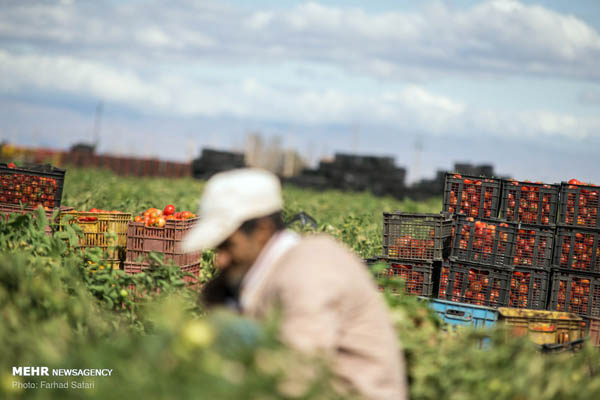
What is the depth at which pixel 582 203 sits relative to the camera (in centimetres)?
665

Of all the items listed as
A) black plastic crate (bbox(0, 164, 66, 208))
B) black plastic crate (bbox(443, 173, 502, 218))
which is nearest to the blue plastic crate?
black plastic crate (bbox(443, 173, 502, 218))

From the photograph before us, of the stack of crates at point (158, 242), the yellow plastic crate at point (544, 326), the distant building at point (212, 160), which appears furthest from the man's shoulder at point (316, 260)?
the distant building at point (212, 160)

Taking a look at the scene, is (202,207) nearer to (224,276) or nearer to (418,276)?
(224,276)

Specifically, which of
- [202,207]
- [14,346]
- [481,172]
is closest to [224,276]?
[202,207]

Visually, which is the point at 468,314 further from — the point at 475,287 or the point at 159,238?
the point at 159,238

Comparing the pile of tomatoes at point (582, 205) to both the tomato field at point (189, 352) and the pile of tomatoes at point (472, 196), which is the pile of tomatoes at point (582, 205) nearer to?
the pile of tomatoes at point (472, 196)

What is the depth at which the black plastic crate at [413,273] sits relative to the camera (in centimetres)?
709

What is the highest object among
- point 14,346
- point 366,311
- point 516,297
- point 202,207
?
point 202,207

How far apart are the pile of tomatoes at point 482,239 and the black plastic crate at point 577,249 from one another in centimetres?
52

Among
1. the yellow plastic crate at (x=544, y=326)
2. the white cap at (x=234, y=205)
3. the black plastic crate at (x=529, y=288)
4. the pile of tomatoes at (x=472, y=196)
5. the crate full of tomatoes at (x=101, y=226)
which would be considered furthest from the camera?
the pile of tomatoes at (x=472, y=196)

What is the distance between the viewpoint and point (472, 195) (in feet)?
24.0

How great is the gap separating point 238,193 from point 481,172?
17.8 feet

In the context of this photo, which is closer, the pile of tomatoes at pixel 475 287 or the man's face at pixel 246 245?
the man's face at pixel 246 245

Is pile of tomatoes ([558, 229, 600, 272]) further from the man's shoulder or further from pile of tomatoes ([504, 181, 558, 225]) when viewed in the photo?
the man's shoulder
